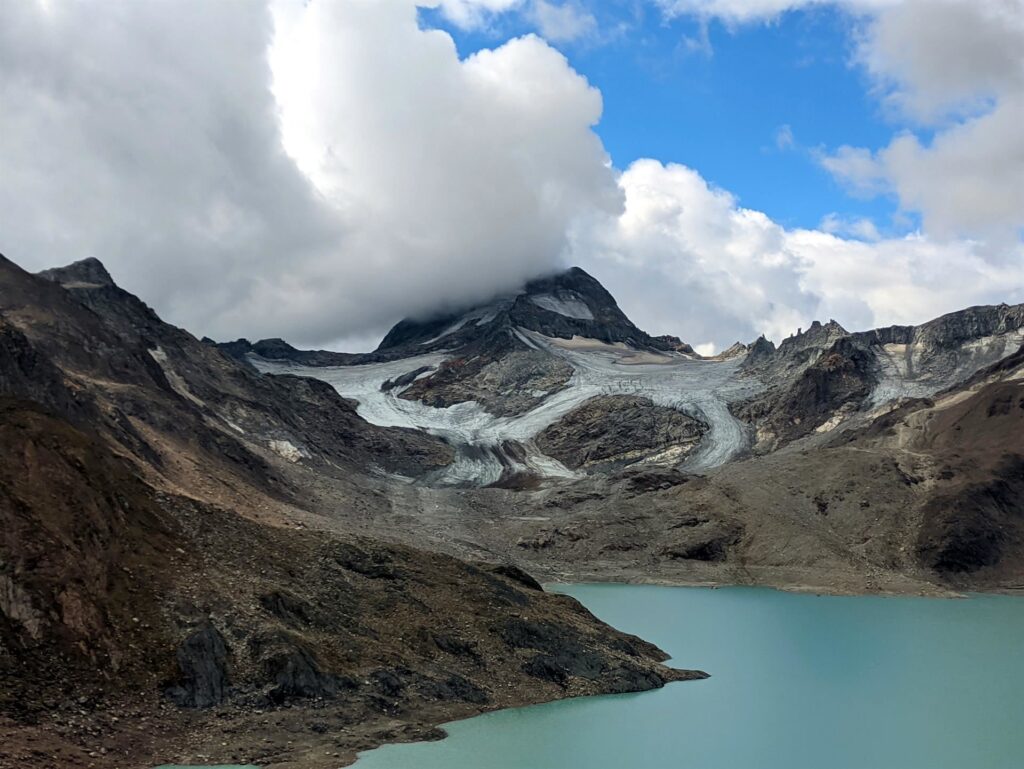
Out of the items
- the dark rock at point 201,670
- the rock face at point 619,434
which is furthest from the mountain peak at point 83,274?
the dark rock at point 201,670

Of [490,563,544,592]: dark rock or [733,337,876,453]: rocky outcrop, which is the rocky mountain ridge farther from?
[733,337,876,453]: rocky outcrop

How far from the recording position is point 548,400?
495 feet

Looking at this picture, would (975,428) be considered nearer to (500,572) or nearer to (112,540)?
(500,572)

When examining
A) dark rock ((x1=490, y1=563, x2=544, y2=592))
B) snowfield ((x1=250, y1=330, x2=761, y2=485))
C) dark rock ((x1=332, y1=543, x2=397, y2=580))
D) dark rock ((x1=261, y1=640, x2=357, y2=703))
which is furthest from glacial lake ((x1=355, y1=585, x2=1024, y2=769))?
snowfield ((x1=250, y1=330, x2=761, y2=485))

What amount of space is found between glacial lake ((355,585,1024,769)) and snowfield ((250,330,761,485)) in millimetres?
67769

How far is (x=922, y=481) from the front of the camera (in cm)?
8075

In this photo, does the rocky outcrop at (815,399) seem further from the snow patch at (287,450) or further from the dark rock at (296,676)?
the dark rock at (296,676)

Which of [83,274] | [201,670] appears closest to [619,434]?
[83,274]

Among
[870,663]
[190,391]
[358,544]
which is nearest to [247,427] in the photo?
[190,391]

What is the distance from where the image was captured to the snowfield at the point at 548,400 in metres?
124

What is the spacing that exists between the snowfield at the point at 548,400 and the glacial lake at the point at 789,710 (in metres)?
67.8

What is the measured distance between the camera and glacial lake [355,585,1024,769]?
26.5 meters

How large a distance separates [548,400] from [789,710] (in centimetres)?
11821

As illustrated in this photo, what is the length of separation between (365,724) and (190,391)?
71.6 m
